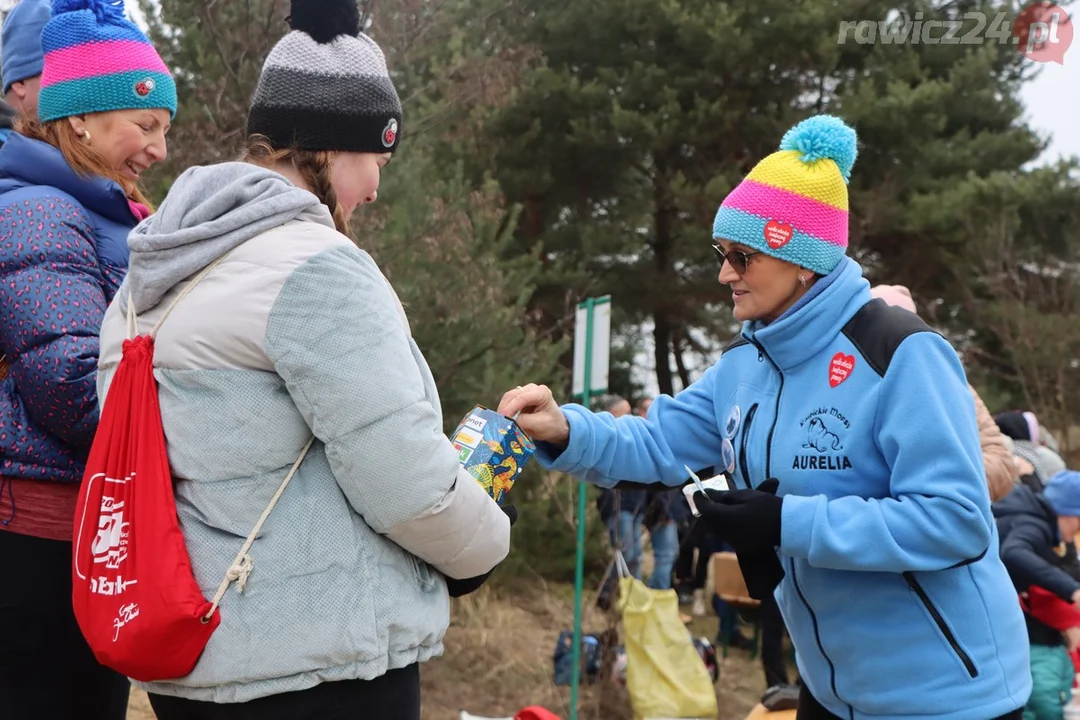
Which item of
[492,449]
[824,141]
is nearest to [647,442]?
[492,449]

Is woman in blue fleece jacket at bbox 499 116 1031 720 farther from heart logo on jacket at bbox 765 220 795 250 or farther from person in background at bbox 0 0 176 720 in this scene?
person in background at bbox 0 0 176 720

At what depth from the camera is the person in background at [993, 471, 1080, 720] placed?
5.36 meters

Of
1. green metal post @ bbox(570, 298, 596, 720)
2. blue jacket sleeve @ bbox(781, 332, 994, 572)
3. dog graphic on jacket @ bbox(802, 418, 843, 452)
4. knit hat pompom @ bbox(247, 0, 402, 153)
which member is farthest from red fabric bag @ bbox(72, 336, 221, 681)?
green metal post @ bbox(570, 298, 596, 720)

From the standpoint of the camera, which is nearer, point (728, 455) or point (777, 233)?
point (777, 233)

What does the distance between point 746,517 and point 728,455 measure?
427 mm

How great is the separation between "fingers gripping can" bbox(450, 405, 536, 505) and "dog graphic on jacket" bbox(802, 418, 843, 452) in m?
0.61

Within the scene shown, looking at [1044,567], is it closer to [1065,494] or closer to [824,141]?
[1065,494]

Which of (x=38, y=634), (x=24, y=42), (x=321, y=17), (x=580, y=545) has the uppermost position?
(x=321, y=17)

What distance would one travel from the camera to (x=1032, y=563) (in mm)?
5387

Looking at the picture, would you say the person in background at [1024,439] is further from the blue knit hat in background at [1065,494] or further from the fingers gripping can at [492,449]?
the fingers gripping can at [492,449]

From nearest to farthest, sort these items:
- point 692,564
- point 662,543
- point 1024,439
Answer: point 1024,439 → point 662,543 → point 692,564

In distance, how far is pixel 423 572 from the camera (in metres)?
1.77

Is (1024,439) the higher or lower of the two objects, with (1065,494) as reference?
lower
